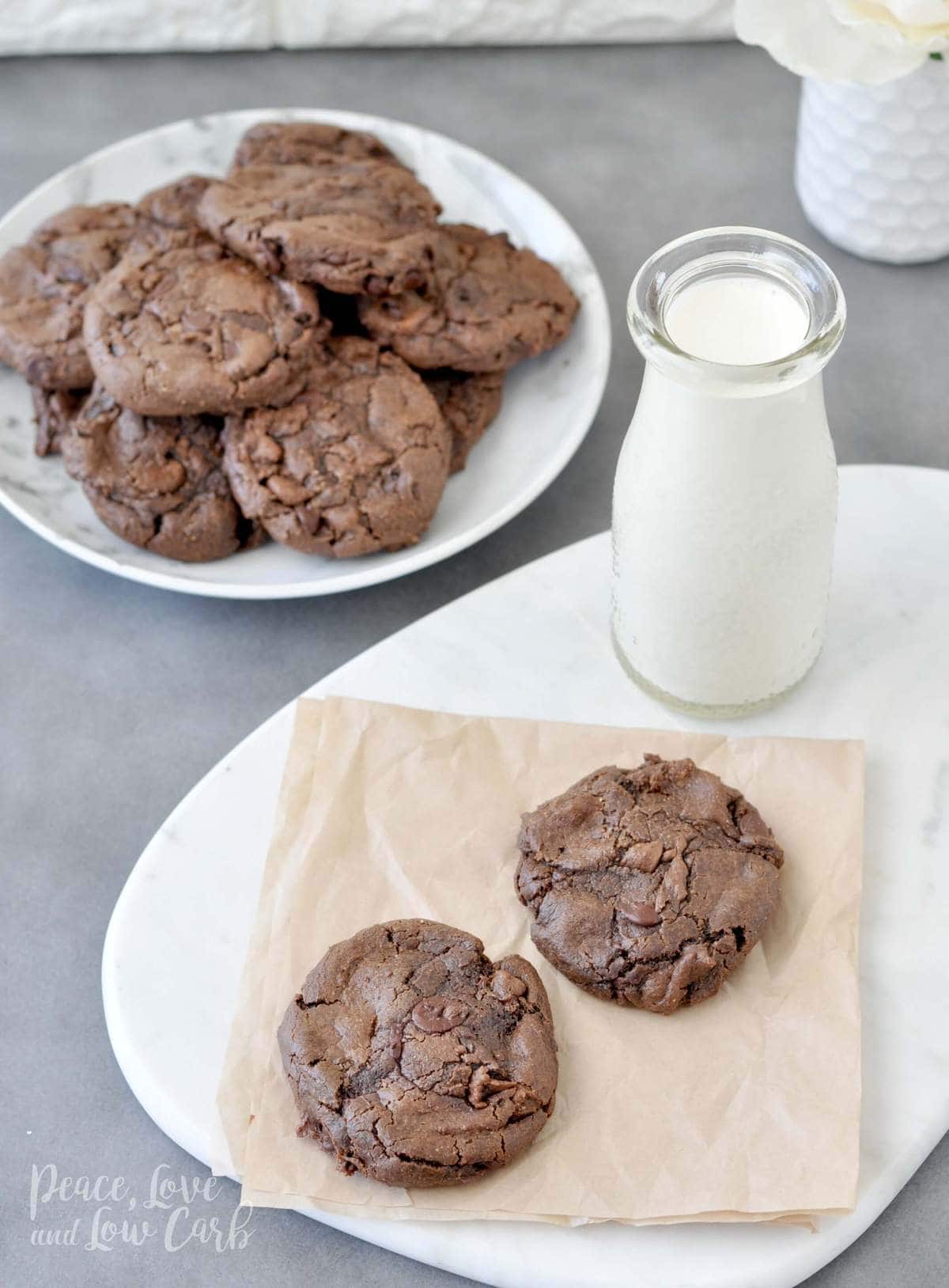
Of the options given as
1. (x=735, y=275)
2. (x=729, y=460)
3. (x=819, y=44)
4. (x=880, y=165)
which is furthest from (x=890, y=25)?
(x=729, y=460)

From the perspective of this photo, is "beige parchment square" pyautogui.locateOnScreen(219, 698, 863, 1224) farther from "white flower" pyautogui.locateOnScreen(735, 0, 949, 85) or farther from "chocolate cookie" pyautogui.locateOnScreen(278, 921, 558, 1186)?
"white flower" pyautogui.locateOnScreen(735, 0, 949, 85)

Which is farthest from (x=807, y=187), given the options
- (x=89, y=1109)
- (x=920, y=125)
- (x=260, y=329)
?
(x=89, y=1109)

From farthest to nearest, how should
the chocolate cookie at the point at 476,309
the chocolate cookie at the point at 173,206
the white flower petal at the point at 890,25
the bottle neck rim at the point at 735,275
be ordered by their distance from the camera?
the chocolate cookie at the point at 173,206
the chocolate cookie at the point at 476,309
the white flower petal at the point at 890,25
the bottle neck rim at the point at 735,275

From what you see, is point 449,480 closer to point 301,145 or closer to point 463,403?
point 463,403

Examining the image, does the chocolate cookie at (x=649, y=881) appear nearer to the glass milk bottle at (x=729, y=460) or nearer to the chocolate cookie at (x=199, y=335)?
the glass milk bottle at (x=729, y=460)

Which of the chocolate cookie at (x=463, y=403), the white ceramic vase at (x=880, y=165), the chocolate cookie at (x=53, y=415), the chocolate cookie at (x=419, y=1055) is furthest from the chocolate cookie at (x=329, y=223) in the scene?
the chocolate cookie at (x=419, y=1055)

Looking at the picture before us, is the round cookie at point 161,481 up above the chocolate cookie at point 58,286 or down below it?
below
